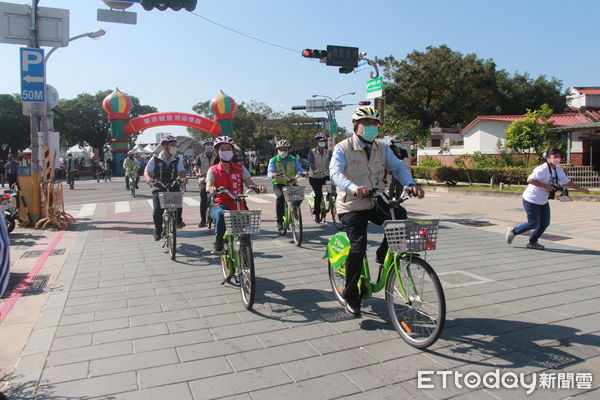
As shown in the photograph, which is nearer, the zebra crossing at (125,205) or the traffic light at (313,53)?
the zebra crossing at (125,205)

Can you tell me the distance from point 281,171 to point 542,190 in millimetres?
4389

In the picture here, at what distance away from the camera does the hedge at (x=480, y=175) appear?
20031 mm

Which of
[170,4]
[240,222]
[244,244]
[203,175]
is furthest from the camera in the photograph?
[170,4]

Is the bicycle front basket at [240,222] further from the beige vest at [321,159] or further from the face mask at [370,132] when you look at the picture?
the beige vest at [321,159]

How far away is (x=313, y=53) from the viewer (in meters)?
16.9

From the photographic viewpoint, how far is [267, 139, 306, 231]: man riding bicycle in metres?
8.73

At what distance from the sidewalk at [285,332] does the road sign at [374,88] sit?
28.1ft

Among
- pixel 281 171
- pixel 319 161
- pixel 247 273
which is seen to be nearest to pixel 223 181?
pixel 247 273

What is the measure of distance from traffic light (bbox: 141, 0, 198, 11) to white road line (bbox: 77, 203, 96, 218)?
6320mm

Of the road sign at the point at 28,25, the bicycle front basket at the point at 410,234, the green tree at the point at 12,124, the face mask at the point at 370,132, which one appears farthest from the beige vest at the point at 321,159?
the green tree at the point at 12,124

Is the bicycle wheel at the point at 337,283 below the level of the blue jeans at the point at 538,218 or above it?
below

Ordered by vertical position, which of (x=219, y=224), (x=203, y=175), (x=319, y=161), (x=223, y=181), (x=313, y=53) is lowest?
Answer: (x=219, y=224)

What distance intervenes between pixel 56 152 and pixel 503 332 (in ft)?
36.7

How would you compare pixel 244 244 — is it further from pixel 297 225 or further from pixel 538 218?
pixel 538 218
